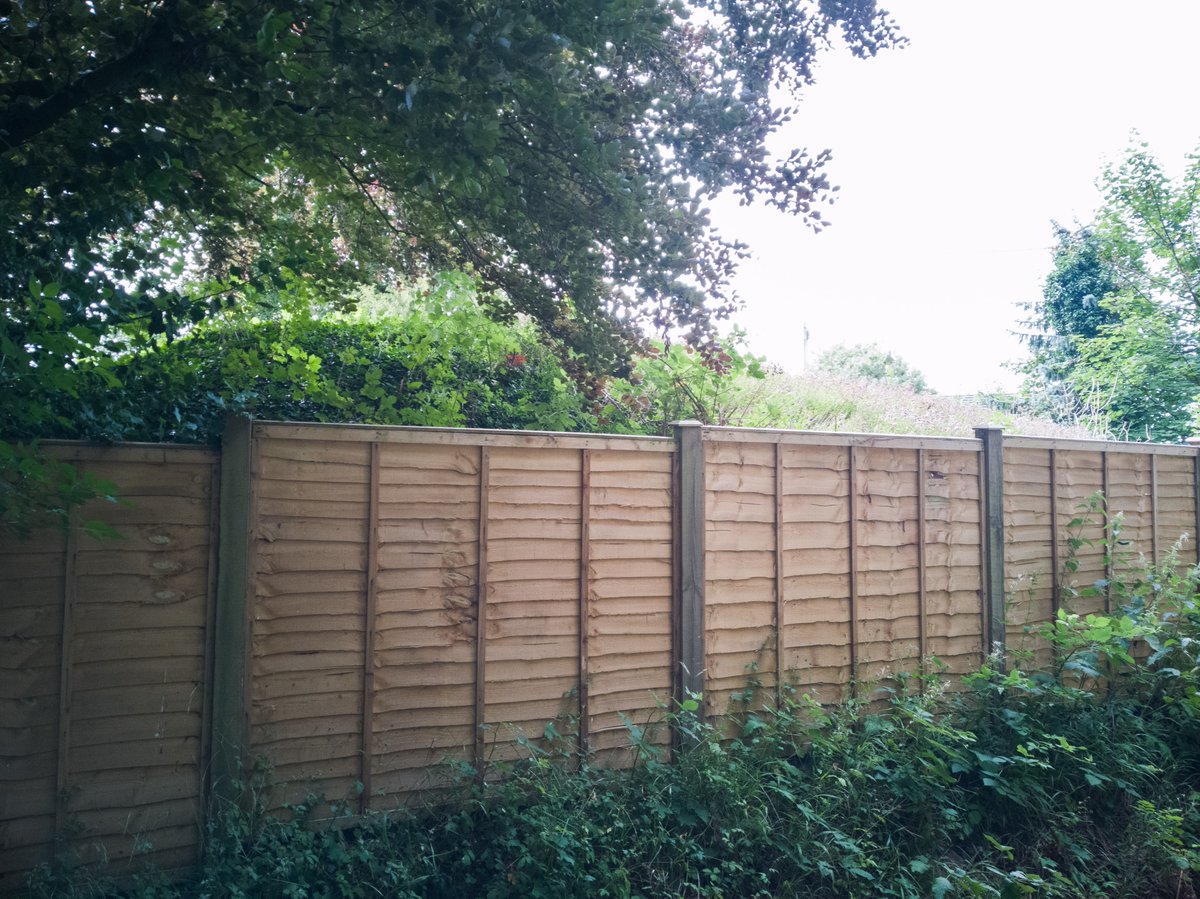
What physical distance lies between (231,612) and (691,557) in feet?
7.33

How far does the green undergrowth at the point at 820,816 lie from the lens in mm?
3221

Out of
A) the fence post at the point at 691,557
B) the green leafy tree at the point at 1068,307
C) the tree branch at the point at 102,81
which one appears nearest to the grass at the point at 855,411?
the fence post at the point at 691,557

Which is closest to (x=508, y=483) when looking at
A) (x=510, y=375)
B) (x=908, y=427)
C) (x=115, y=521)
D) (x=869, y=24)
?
(x=115, y=521)

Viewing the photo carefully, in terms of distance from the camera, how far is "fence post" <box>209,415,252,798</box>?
3242 mm

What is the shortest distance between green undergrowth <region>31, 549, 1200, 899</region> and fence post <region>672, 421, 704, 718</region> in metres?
0.23

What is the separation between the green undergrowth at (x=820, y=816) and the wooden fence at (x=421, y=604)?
0.19 metres

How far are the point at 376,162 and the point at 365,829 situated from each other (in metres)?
3.03

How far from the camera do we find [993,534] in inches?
216

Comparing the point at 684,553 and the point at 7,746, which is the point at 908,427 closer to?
the point at 684,553

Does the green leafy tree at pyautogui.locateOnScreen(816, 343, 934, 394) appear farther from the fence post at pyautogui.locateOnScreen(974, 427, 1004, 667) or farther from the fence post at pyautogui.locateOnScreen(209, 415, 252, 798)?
the fence post at pyautogui.locateOnScreen(209, 415, 252, 798)

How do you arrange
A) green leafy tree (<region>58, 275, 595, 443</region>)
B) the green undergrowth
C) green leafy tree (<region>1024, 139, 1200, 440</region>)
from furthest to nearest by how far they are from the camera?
green leafy tree (<region>1024, 139, 1200, 440</region>) → green leafy tree (<region>58, 275, 595, 443</region>) → the green undergrowth

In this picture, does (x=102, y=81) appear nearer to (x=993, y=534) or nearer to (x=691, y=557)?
(x=691, y=557)

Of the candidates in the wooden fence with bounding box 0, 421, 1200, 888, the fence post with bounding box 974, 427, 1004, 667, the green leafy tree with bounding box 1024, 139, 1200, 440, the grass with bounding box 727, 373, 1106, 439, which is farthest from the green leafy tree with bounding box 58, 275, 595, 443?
the green leafy tree with bounding box 1024, 139, 1200, 440

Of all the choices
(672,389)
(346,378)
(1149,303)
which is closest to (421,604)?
(346,378)
